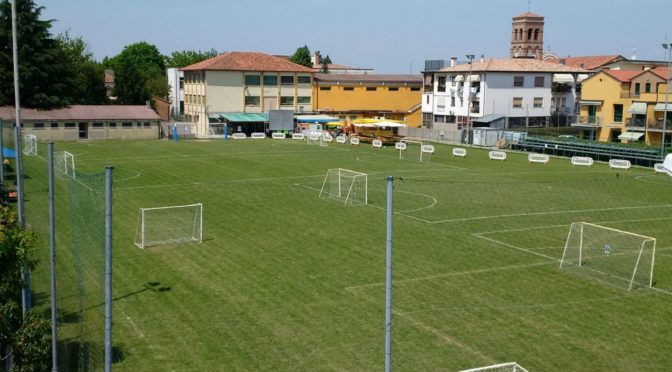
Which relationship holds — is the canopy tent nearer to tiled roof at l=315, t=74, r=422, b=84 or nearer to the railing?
tiled roof at l=315, t=74, r=422, b=84

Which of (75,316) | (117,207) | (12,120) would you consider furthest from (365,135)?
(75,316)

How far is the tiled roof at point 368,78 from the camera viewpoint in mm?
91750

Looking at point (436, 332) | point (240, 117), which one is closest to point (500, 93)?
point (240, 117)

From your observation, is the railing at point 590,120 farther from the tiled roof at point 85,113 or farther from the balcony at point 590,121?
the tiled roof at point 85,113

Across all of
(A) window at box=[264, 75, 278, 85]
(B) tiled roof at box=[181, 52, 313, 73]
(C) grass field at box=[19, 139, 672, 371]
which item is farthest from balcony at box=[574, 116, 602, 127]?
(A) window at box=[264, 75, 278, 85]

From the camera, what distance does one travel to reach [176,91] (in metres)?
106

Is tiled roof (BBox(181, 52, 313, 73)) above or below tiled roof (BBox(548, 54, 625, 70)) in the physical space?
below

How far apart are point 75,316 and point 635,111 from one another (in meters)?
65.4

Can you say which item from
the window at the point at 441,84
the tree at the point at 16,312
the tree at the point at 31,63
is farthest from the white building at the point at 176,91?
the tree at the point at 16,312

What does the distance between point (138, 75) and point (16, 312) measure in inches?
3155

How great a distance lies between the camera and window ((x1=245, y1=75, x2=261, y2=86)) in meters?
84.4

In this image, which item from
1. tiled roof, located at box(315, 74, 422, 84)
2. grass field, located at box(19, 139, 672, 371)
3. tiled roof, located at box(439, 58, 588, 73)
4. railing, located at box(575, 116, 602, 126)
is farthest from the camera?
tiled roof, located at box(315, 74, 422, 84)

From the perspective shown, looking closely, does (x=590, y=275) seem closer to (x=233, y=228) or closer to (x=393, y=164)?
(x=233, y=228)

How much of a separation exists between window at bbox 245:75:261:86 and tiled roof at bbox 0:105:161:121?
14.4 m
